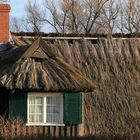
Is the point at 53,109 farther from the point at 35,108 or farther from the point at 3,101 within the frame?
the point at 3,101

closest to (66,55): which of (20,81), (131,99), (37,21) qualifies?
(131,99)

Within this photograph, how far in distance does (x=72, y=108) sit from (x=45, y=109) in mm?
1040

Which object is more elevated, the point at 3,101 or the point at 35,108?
the point at 3,101

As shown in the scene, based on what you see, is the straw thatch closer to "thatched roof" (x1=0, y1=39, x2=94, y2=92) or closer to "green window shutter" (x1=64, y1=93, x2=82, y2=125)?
"thatched roof" (x1=0, y1=39, x2=94, y2=92)

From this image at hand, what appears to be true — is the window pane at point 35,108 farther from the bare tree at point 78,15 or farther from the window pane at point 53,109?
the bare tree at point 78,15

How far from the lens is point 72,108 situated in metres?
20.8

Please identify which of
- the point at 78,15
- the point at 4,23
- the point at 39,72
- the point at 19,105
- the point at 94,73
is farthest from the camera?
the point at 78,15

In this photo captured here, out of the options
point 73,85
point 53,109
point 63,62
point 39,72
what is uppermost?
point 63,62

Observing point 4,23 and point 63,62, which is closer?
point 63,62

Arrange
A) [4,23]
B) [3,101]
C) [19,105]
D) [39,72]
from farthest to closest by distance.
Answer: [4,23]
[3,101]
[39,72]
[19,105]

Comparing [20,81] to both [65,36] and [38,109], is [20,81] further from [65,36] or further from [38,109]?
[65,36]

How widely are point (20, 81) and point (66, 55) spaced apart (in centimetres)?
505

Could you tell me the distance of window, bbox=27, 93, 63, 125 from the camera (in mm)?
20781

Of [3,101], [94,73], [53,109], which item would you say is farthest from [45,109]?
[94,73]
